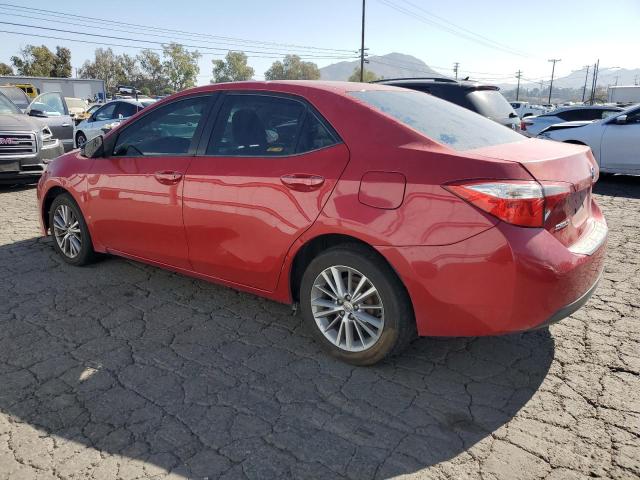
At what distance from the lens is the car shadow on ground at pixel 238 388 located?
238 cm

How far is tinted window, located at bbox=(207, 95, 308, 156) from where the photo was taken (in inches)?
129

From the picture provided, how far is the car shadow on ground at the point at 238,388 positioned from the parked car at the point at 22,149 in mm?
5254

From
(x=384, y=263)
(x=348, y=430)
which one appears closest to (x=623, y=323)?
(x=384, y=263)

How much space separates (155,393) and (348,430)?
3.68ft

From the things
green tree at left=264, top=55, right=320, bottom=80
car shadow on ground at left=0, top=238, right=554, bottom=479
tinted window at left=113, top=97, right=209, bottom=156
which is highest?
green tree at left=264, top=55, right=320, bottom=80

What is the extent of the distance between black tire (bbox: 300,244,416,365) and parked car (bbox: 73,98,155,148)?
42.5ft

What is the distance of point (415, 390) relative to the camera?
9.45 feet

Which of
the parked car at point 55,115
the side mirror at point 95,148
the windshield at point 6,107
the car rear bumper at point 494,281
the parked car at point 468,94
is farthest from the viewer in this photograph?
the parked car at point 55,115

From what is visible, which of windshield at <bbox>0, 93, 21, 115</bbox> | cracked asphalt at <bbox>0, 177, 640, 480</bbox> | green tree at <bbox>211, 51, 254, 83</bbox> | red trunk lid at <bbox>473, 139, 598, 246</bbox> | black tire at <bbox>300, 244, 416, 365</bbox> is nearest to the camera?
cracked asphalt at <bbox>0, 177, 640, 480</bbox>

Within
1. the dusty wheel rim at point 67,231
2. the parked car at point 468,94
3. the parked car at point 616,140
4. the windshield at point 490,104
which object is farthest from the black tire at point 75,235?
the parked car at point 616,140

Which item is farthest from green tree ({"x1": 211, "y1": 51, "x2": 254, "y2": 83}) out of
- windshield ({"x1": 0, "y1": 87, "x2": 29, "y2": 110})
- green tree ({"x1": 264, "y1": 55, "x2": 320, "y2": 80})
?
windshield ({"x1": 0, "y1": 87, "x2": 29, "y2": 110})

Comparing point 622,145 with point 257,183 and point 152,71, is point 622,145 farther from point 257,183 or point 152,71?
point 152,71

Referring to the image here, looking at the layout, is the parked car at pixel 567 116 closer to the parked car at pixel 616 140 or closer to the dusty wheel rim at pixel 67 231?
the parked car at pixel 616 140

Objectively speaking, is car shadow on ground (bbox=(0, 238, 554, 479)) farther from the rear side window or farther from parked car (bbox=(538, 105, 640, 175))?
parked car (bbox=(538, 105, 640, 175))
